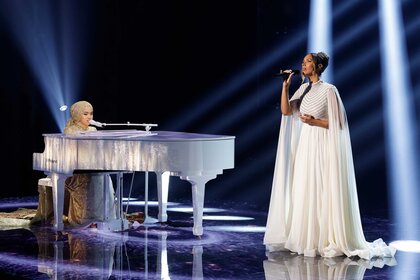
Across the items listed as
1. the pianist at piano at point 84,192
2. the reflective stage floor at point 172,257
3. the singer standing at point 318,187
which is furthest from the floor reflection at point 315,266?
the pianist at piano at point 84,192

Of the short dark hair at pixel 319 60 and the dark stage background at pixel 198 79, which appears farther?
the dark stage background at pixel 198 79

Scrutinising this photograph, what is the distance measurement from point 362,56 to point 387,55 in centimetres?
32

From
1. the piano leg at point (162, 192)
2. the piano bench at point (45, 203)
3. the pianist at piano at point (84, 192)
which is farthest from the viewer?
the piano leg at point (162, 192)

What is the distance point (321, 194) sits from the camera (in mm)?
5965

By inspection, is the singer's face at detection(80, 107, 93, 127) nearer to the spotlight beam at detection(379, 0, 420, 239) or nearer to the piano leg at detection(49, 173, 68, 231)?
the piano leg at detection(49, 173, 68, 231)

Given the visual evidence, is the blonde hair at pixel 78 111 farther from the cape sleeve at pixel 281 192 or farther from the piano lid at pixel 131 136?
the cape sleeve at pixel 281 192

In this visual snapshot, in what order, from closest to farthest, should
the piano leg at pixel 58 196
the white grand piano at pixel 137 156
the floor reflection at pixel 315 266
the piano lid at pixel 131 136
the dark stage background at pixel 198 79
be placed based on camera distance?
the floor reflection at pixel 315 266 → the white grand piano at pixel 137 156 → the piano lid at pixel 131 136 → the piano leg at pixel 58 196 → the dark stage background at pixel 198 79

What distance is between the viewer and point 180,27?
1038 centimetres

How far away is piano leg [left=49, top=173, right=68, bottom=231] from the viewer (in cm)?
697

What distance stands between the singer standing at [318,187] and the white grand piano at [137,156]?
71 centimetres

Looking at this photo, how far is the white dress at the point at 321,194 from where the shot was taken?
5914 millimetres

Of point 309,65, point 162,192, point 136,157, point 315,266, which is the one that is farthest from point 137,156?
point 315,266

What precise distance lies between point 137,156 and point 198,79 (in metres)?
3.99

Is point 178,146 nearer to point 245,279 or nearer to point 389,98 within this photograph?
point 245,279
